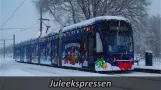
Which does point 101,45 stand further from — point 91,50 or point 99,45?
point 91,50

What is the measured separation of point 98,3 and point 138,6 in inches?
159

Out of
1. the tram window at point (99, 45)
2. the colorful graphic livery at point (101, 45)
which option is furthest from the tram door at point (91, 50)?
Result: the tram window at point (99, 45)

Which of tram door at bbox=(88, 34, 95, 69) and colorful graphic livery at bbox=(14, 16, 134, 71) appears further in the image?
tram door at bbox=(88, 34, 95, 69)

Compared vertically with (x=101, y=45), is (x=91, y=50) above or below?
below

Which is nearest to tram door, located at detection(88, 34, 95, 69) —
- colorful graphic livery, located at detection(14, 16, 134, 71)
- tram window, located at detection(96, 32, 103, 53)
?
colorful graphic livery, located at detection(14, 16, 134, 71)

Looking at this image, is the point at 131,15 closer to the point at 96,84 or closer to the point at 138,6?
the point at 138,6

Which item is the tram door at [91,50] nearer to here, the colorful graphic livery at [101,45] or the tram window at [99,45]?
the colorful graphic livery at [101,45]

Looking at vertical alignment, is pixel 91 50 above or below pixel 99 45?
below

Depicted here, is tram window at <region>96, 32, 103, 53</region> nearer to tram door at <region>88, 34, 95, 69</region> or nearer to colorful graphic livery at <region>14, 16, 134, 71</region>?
colorful graphic livery at <region>14, 16, 134, 71</region>

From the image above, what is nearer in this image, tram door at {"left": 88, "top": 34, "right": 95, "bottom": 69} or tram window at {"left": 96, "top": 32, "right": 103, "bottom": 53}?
tram window at {"left": 96, "top": 32, "right": 103, "bottom": 53}

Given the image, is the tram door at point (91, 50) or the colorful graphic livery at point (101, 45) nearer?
the colorful graphic livery at point (101, 45)

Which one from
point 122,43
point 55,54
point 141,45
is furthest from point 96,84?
point 141,45

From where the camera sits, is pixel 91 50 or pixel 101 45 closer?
pixel 101 45

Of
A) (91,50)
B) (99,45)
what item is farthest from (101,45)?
(91,50)
